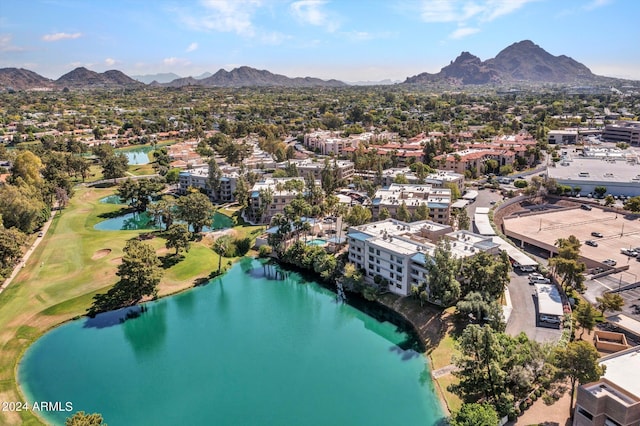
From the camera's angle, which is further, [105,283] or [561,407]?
[105,283]

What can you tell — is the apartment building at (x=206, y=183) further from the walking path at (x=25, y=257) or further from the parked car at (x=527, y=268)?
the parked car at (x=527, y=268)

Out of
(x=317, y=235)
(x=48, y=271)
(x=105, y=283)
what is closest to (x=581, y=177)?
(x=317, y=235)

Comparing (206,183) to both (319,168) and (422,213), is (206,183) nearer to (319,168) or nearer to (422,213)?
(319,168)

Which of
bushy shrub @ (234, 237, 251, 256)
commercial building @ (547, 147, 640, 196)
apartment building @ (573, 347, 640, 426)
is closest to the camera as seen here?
apartment building @ (573, 347, 640, 426)

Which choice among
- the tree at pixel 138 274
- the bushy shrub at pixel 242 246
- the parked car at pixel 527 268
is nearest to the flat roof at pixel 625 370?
the parked car at pixel 527 268

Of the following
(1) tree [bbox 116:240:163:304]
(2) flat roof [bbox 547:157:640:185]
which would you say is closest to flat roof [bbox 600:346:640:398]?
(1) tree [bbox 116:240:163:304]

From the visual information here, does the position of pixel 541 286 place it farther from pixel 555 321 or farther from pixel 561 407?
pixel 561 407

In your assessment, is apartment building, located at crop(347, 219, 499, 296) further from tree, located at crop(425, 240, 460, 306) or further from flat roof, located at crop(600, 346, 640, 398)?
flat roof, located at crop(600, 346, 640, 398)

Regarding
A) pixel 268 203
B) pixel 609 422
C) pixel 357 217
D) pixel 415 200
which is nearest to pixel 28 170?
pixel 268 203
